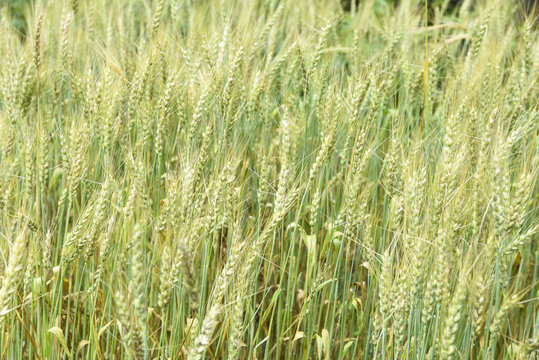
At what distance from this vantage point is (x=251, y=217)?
1848mm

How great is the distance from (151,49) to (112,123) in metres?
0.41

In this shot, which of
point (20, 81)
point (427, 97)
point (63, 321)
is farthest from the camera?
point (427, 97)

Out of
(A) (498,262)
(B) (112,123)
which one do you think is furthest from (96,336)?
(A) (498,262)

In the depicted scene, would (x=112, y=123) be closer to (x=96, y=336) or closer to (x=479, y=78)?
(x=96, y=336)

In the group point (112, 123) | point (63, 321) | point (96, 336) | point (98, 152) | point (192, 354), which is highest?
point (112, 123)

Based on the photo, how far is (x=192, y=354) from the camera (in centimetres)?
121

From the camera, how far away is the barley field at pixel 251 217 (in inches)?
57.1

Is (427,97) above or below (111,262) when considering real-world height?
above

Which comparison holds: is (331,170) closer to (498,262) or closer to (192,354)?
(498,262)

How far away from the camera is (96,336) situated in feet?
5.15

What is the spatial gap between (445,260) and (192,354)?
62cm

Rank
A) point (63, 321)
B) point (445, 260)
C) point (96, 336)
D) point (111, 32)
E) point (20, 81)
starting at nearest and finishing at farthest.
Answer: point (445, 260)
point (96, 336)
point (63, 321)
point (20, 81)
point (111, 32)

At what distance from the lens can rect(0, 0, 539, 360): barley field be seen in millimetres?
1449

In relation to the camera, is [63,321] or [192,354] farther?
[63,321]
